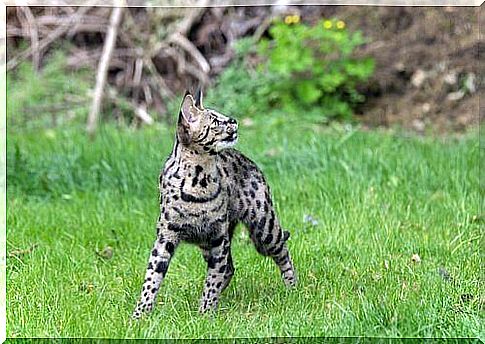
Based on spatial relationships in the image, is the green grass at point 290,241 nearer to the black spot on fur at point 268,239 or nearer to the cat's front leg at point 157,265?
the cat's front leg at point 157,265

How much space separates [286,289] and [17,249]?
4.96ft

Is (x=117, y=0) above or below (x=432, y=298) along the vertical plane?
above

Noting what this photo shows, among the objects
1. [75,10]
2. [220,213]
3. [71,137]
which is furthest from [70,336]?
[75,10]

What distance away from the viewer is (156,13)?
780cm

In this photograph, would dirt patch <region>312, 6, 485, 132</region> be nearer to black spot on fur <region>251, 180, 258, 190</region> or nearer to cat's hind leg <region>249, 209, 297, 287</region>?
cat's hind leg <region>249, 209, 297, 287</region>

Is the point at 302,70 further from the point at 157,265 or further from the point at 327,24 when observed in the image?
the point at 157,265

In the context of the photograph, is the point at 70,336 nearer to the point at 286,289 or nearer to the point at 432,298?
→ the point at 286,289

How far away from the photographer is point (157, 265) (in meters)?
3.49

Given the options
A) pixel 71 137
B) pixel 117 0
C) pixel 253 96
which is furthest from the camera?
pixel 253 96

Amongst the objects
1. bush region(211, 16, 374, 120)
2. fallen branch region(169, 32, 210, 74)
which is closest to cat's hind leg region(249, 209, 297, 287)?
bush region(211, 16, 374, 120)

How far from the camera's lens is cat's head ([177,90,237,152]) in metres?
3.35

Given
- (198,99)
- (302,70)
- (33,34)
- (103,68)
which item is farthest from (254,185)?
(33,34)

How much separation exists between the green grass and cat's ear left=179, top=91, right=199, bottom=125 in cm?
73

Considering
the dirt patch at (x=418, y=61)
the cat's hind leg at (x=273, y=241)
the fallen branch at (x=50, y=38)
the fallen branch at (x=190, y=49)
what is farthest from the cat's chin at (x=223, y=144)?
the fallen branch at (x=50, y=38)
